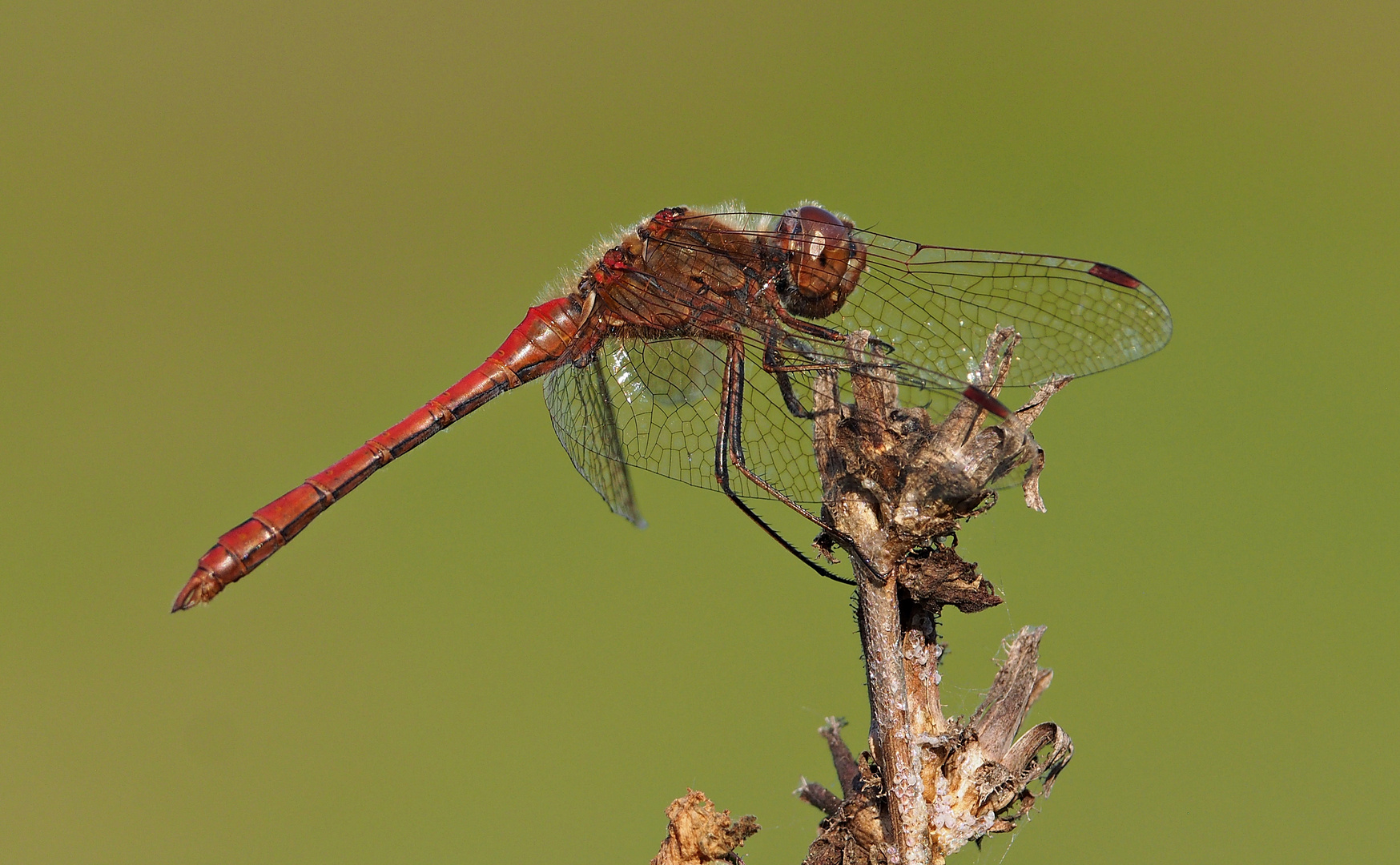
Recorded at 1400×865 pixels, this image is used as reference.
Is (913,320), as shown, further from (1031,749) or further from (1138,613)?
(1138,613)

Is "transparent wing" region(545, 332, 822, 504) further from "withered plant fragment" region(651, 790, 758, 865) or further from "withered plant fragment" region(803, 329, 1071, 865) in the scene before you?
"withered plant fragment" region(651, 790, 758, 865)

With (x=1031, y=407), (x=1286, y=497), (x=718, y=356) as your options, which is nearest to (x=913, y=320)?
(x=718, y=356)

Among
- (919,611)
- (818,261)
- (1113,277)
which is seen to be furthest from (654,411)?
(919,611)

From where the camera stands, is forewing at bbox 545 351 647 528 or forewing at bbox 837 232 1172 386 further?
forewing at bbox 545 351 647 528

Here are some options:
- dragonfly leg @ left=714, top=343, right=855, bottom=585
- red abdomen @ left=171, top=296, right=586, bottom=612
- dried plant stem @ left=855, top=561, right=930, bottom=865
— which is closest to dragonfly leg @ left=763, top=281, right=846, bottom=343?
dragonfly leg @ left=714, top=343, right=855, bottom=585

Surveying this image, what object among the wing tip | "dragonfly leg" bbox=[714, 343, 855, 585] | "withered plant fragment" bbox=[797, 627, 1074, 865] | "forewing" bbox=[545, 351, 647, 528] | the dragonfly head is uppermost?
the dragonfly head

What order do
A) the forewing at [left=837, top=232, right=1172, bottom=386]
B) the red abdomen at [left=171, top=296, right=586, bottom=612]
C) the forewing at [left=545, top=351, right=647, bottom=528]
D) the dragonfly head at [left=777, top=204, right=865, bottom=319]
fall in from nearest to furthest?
the forewing at [left=837, top=232, right=1172, bottom=386]
the dragonfly head at [left=777, top=204, right=865, bottom=319]
the red abdomen at [left=171, top=296, right=586, bottom=612]
the forewing at [left=545, top=351, right=647, bottom=528]

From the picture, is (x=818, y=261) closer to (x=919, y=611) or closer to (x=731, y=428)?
(x=731, y=428)

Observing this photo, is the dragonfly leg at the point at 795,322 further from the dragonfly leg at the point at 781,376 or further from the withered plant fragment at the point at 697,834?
the withered plant fragment at the point at 697,834
